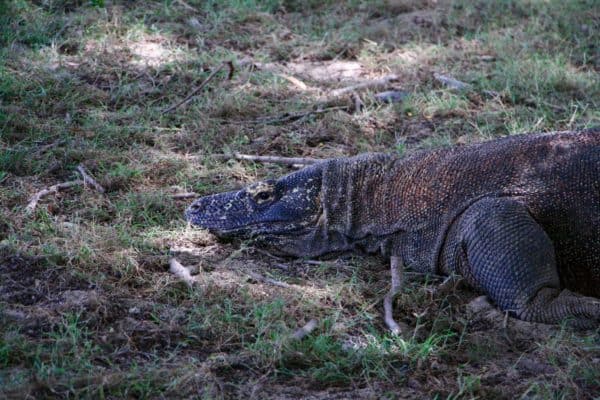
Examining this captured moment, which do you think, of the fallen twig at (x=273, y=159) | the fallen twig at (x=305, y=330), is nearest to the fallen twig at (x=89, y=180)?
the fallen twig at (x=273, y=159)

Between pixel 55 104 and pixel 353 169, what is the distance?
305cm

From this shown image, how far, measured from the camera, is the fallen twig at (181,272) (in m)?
4.70

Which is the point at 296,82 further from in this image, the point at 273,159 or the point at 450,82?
the point at 273,159

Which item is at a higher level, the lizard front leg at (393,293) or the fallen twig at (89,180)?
the lizard front leg at (393,293)

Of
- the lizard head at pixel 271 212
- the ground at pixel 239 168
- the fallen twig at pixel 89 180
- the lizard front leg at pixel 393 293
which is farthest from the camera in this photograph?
the fallen twig at pixel 89 180

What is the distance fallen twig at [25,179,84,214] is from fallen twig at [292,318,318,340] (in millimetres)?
2124

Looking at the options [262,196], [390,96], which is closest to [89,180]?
[262,196]

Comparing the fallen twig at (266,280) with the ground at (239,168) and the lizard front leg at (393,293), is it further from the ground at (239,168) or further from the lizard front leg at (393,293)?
the lizard front leg at (393,293)

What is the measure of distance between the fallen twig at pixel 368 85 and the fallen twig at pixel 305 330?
3844 mm

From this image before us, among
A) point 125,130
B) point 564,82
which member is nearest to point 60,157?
point 125,130

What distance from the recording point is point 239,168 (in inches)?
257

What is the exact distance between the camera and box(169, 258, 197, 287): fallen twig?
470 cm

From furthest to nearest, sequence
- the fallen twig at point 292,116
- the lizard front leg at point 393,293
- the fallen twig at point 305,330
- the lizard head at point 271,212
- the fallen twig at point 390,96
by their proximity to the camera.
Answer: the fallen twig at point 390,96
the fallen twig at point 292,116
the lizard head at point 271,212
the lizard front leg at point 393,293
the fallen twig at point 305,330

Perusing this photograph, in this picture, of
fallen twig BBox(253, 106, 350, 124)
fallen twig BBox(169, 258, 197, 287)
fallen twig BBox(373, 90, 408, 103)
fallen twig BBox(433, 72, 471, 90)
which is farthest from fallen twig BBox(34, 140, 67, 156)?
fallen twig BBox(433, 72, 471, 90)
